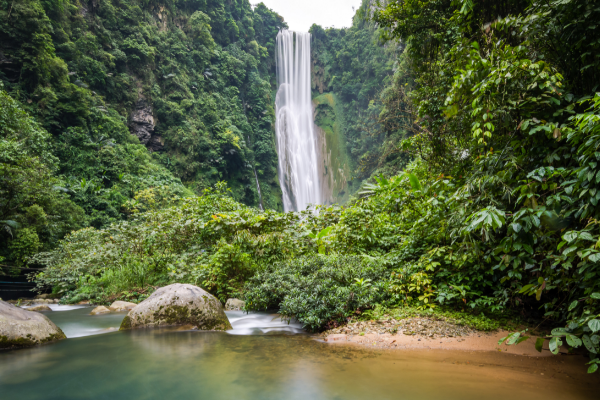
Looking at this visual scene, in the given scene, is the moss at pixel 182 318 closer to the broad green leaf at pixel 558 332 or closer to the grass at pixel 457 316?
the grass at pixel 457 316

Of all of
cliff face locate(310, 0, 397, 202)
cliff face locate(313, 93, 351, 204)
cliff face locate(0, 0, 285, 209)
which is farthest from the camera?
cliff face locate(313, 93, 351, 204)

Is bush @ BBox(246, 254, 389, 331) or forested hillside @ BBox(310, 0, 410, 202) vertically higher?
forested hillside @ BBox(310, 0, 410, 202)

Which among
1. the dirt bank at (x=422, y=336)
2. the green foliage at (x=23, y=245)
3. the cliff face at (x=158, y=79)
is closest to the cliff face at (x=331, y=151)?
the cliff face at (x=158, y=79)

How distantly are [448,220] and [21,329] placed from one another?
5.75 m

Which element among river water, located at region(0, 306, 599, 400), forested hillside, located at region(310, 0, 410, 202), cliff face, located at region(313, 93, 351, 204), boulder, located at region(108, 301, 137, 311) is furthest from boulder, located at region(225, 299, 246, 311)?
cliff face, located at region(313, 93, 351, 204)

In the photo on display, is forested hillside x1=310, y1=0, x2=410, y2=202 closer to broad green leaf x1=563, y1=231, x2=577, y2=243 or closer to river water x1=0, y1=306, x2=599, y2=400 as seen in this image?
river water x1=0, y1=306, x2=599, y2=400

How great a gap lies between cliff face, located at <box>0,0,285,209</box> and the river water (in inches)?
671

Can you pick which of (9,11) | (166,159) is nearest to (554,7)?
(9,11)

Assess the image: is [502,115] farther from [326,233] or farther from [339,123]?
[339,123]

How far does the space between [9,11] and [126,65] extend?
8267 millimetres

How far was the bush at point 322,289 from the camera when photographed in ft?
15.2

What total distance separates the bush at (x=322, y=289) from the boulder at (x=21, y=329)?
2971 millimetres

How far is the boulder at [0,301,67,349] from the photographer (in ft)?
12.6

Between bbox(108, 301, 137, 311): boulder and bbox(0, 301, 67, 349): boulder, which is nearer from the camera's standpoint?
bbox(0, 301, 67, 349): boulder
